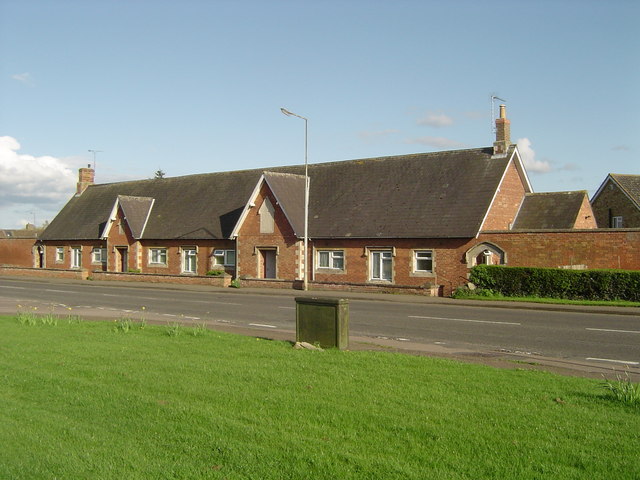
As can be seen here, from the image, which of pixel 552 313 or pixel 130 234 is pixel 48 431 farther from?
pixel 130 234

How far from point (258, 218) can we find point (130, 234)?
11946 millimetres

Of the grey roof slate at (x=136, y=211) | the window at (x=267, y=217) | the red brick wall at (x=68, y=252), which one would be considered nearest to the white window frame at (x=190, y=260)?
the grey roof slate at (x=136, y=211)

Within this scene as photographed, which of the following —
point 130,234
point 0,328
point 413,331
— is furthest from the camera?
point 130,234

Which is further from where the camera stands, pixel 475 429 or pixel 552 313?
pixel 552 313

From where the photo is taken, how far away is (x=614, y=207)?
49.1m

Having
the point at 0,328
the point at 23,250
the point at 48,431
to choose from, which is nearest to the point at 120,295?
the point at 0,328

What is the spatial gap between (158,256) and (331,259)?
572 inches

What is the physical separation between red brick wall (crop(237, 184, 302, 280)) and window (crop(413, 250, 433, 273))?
697 cm

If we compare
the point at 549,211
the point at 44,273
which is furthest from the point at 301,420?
the point at 44,273

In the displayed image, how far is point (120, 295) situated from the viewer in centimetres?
3089

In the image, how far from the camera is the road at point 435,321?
14.2 metres

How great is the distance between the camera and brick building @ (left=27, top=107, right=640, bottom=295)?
103 feet

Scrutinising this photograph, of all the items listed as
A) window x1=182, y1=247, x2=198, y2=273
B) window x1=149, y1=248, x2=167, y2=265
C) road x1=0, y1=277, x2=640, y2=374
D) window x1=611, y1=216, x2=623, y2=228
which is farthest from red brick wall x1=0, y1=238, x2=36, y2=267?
window x1=611, y1=216, x2=623, y2=228

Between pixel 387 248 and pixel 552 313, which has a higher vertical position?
pixel 387 248
